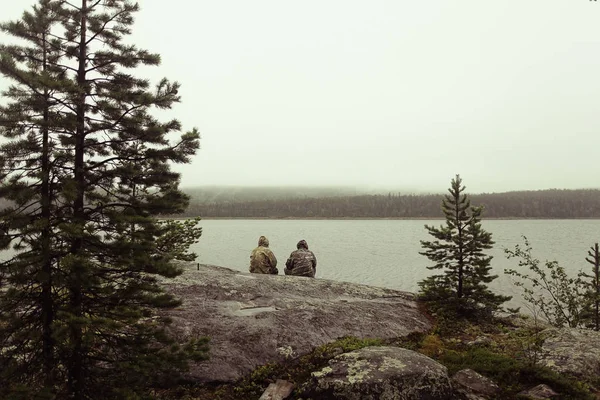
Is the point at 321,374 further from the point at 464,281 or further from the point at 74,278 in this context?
the point at 464,281

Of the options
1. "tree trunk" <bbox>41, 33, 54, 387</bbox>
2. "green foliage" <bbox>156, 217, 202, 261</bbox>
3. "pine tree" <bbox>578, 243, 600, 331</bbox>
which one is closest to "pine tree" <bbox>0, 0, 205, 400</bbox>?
"tree trunk" <bbox>41, 33, 54, 387</bbox>

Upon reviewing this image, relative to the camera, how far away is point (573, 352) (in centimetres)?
728

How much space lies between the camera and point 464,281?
1116 cm

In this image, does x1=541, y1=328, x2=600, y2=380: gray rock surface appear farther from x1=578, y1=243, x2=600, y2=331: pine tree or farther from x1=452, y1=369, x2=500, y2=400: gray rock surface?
x1=578, y1=243, x2=600, y2=331: pine tree

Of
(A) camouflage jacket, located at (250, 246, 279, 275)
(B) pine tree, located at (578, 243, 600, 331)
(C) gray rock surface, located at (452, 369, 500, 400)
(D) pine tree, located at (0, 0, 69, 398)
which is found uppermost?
(D) pine tree, located at (0, 0, 69, 398)

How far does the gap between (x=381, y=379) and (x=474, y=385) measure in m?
2.08

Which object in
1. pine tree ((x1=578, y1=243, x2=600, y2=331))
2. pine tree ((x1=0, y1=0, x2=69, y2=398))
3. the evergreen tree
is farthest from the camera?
pine tree ((x1=578, y1=243, x2=600, y2=331))

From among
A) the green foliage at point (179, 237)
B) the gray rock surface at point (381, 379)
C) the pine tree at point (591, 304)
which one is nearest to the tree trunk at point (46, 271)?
the gray rock surface at point (381, 379)

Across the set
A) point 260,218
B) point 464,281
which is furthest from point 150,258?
point 260,218

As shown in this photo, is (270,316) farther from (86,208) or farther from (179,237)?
(179,237)

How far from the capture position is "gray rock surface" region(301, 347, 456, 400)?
5.39 meters

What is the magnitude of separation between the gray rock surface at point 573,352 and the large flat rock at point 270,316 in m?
2.86

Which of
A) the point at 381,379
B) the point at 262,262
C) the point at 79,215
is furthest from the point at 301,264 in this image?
the point at 79,215

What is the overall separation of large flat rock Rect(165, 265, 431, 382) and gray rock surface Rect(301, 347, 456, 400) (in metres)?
1.68
